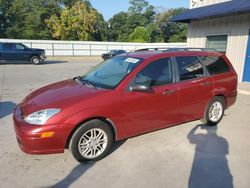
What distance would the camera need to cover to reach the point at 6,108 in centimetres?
640

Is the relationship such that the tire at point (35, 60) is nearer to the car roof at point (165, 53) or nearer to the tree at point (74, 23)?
the car roof at point (165, 53)

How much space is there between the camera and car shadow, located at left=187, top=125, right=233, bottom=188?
3191mm

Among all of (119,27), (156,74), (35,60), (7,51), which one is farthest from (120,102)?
(119,27)

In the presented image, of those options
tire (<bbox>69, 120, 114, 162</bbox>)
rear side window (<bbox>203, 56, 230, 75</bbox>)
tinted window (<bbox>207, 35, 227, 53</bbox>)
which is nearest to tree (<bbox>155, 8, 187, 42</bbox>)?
tinted window (<bbox>207, 35, 227, 53</bbox>)

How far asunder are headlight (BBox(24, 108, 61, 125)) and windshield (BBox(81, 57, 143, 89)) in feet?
3.10

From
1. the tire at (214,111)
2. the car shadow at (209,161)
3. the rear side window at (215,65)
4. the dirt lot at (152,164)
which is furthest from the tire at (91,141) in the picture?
the rear side window at (215,65)

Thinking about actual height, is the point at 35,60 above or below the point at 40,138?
below

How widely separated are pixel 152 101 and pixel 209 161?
132 centimetres

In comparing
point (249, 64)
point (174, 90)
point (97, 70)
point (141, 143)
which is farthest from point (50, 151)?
point (249, 64)

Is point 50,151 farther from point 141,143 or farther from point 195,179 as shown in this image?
point 195,179

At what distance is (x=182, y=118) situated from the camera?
4688 millimetres

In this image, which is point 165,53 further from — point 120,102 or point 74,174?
point 74,174

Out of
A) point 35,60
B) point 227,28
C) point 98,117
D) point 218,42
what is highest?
point 227,28

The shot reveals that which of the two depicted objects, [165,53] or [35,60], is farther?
[35,60]
